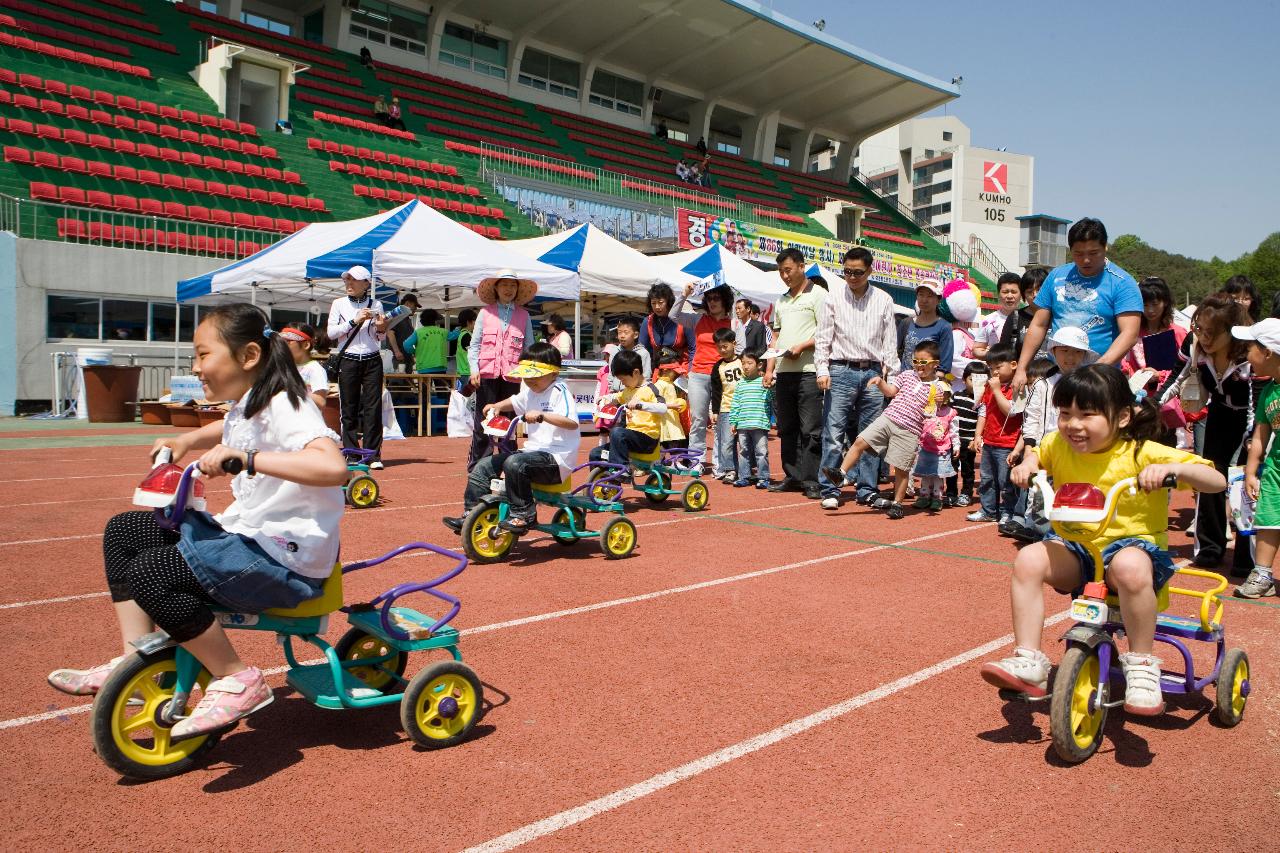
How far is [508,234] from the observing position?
2716 centimetres

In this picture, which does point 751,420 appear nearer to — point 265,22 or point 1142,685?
point 1142,685

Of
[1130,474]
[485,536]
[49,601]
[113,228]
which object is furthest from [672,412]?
[113,228]

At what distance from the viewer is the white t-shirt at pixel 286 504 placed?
3.08m

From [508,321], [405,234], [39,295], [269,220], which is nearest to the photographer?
[508,321]

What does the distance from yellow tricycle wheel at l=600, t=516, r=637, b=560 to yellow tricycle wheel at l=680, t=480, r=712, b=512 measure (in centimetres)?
200

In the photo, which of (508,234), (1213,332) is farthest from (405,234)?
(508,234)

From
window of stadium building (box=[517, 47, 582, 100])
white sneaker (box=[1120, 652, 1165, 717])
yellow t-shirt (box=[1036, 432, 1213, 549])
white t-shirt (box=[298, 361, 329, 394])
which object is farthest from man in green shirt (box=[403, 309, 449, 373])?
window of stadium building (box=[517, 47, 582, 100])

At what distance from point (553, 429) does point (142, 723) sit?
370 centimetres

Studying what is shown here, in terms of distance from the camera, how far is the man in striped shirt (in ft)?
27.6

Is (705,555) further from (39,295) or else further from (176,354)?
(39,295)

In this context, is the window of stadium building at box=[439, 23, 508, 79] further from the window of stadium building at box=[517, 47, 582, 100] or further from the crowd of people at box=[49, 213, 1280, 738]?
the crowd of people at box=[49, 213, 1280, 738]

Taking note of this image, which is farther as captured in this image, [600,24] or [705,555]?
[600,24]

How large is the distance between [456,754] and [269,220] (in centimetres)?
2085

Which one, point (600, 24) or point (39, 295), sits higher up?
point (600, 24)
